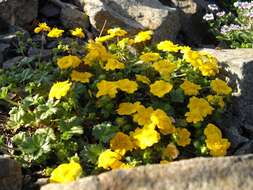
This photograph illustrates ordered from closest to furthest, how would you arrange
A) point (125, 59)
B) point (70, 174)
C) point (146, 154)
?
point (70, 174)
point (146, 154)
point (125, 59)

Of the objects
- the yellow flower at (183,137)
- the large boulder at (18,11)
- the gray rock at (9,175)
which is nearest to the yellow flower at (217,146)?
the yellow flower at (183,137)

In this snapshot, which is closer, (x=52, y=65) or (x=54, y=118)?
(x=54, y=118)

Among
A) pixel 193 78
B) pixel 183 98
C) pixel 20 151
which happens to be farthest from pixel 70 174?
pixel 193 78

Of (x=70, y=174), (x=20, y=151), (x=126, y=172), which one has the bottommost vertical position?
(x=20, y=151)

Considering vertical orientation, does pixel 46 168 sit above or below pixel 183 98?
below

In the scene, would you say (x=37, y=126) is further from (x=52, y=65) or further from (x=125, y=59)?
(x=125, y=59)

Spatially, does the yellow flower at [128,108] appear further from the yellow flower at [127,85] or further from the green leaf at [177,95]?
the green leaf at [177,95]

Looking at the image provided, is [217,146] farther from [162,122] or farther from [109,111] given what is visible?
[109,111]
